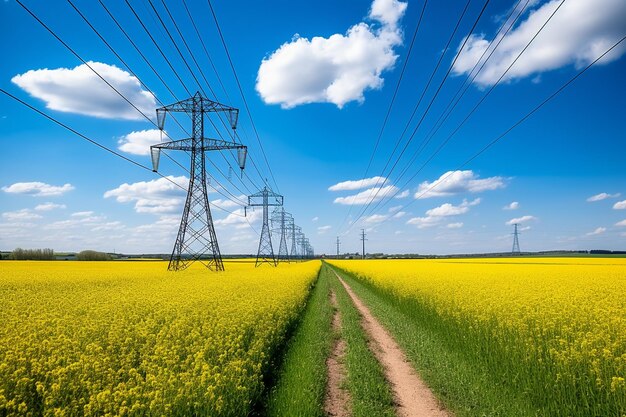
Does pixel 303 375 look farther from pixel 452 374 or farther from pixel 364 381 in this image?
pixel 452 374

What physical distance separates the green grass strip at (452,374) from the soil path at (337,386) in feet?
6.46

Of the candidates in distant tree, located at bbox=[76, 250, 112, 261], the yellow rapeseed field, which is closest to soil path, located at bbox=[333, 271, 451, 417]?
the yellow rapeseed field

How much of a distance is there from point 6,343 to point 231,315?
5.49 meters

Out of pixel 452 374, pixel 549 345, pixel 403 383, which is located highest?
pixel 549 345

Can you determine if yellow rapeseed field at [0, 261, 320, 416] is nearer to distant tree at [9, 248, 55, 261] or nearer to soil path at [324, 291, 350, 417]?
soil path at [324, 291, 350, 417]

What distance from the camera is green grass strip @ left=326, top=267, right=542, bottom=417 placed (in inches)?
291

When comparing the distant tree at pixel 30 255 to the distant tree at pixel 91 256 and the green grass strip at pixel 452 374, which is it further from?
the green grass strip at pixel 452 374

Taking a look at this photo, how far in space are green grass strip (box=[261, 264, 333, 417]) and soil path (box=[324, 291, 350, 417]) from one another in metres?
0.15

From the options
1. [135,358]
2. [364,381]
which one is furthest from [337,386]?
[135,358]

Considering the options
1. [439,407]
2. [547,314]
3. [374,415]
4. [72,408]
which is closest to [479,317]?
[547,314]

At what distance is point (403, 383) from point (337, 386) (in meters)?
1.59

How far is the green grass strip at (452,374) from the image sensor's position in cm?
739

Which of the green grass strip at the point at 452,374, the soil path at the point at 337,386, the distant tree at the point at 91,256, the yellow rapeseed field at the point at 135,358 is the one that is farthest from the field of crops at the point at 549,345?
the distant tree at the point at 91,256

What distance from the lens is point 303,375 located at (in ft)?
29.4
